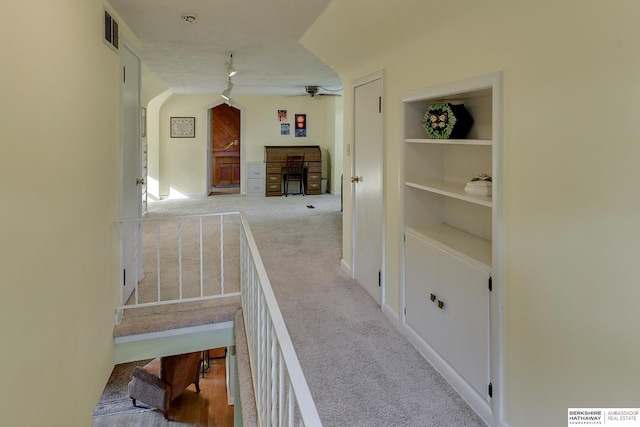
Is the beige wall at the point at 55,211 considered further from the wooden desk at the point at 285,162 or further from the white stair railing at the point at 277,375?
the wooden desk at the point at 285,162

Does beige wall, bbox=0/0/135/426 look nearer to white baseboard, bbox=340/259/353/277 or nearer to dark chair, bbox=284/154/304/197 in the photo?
white baseboard, bbox=340/259/353/277

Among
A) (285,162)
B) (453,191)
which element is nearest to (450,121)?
(453,191)

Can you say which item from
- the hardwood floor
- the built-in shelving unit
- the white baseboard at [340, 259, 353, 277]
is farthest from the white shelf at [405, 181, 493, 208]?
the hardwood floor

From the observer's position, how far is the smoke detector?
3.14 meters

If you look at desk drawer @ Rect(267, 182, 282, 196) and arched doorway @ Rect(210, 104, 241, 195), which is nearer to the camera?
desk drawer @ Rect(267, 182, 282, 196)

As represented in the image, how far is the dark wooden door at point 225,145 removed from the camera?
11055mm

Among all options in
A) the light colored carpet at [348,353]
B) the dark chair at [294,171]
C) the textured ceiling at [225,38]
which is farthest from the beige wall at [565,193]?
the dark chair at [294,171]

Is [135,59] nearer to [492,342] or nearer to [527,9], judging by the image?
[527,9]

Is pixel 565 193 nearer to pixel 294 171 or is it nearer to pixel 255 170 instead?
pixel 294 171

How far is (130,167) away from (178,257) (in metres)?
1.10

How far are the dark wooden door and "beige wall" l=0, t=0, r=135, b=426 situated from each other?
27.2 feet

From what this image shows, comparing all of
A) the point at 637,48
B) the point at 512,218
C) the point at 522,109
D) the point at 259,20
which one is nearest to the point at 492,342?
the point at 512,218

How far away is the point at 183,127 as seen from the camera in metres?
8.97

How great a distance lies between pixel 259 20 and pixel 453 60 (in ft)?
5.87
